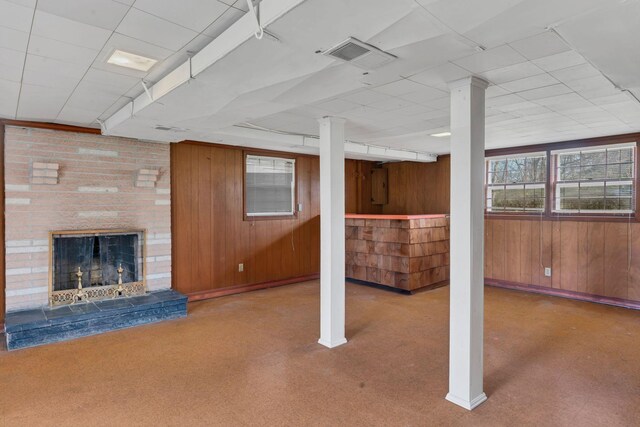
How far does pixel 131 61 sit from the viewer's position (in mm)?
2375

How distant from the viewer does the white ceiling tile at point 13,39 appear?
1928mm

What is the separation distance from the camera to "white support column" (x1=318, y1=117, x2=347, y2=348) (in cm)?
345

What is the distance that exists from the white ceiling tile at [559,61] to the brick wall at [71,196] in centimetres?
418

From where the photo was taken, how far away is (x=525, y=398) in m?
2.58

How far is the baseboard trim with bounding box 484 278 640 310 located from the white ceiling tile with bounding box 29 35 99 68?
6.00 meters

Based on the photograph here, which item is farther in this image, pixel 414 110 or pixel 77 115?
pixel 77 115

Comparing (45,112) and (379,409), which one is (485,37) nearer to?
(379,409)

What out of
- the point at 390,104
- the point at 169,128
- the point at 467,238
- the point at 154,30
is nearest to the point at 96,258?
the point at 169,128

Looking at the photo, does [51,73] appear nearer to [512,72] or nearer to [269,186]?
[512,72]

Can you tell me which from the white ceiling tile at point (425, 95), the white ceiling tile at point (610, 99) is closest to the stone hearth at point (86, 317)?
the white ceiling tile at point (425, 95)

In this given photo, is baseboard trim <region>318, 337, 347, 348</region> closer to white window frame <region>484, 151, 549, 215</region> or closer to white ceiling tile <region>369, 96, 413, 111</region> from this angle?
white ceiling tile <region>369, 96, 413, 111</region>

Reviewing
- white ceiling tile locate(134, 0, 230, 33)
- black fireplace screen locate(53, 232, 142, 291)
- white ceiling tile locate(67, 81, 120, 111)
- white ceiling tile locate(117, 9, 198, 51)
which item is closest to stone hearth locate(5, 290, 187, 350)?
black fireplace screen locate(53, 232, 142, 291)

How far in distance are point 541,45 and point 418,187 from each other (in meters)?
5.03

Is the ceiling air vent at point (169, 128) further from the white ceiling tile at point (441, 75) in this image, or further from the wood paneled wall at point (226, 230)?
the white ceiling tile at point (441, 75)
